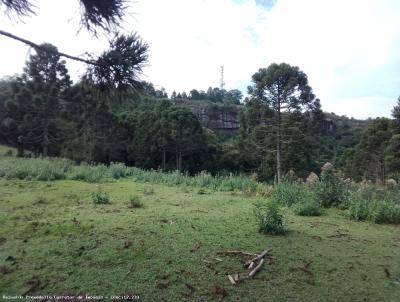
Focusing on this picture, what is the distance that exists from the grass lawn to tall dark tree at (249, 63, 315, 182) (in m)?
15.7

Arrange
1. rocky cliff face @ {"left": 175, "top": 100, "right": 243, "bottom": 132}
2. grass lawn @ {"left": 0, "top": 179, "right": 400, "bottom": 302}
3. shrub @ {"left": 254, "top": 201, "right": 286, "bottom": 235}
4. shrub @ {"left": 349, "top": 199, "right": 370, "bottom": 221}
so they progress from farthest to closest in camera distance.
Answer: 1. rocky cliff face @ {"left": 175, "top": 100, "right": 243, "bottom": 132}
2. shrub @ {"left": 349, "top": 199, "right": 370, "bottom": 221}
3. shrub @ {"left": 254, "top": 201, "right": 286, "bottom": 235}
4. grass lawn @ {"left": 0, "top": 179, "right": 400, "bottom": 302}

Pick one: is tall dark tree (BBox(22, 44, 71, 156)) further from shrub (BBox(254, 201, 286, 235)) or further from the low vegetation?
shrub (BBox(254, 201, 286, 235))

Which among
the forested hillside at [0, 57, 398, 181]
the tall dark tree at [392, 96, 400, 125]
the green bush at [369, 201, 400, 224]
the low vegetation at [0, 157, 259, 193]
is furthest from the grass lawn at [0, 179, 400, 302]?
the tall dark tree at [392, 96, 400, 125]

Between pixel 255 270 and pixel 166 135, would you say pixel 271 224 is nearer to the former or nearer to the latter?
pixel 255 270

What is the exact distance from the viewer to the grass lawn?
9.07 feet

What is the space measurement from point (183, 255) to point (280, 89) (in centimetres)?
1897

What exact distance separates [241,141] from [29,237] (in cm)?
2142

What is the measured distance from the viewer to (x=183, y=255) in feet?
11.1

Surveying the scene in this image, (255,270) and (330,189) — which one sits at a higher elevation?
(330,189)

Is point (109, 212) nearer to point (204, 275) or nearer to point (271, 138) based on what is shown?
point (204, 275)

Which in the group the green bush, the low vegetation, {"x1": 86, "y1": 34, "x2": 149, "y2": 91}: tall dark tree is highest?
{"x1": 86, "y1": 34, "x2": 149, "y2": 91}: tall dark tree

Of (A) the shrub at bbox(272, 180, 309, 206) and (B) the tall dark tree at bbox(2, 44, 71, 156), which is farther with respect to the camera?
(B) the tall dark tree at bbox(2, 44, 71, 156)

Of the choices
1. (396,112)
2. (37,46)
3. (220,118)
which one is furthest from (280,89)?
(220,118)

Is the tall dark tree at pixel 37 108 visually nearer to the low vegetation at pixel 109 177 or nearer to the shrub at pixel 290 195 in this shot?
the low vegetation at pixel 109 177
